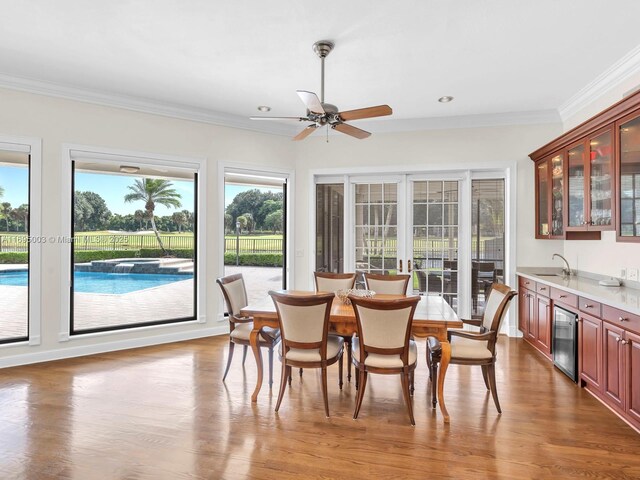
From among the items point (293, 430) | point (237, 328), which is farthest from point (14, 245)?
point (293, 430)

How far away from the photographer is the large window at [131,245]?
169 inches

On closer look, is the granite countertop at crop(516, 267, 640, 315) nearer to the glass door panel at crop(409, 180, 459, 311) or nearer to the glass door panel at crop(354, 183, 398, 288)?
the glass door panel at crop(409, 180, 459, 311)

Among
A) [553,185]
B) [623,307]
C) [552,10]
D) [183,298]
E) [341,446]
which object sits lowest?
[341,446]

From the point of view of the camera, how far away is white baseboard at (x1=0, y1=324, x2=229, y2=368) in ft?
12.5

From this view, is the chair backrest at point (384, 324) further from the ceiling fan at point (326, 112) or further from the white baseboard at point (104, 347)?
the white baseboard at point (104, 347)

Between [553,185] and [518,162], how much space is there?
71 centimetres

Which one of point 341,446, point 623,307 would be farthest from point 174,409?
point 623,307

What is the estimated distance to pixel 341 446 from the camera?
2.37 m

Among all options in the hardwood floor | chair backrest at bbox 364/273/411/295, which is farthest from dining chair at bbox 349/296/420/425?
chair backrest at bbox 364/273/411/295

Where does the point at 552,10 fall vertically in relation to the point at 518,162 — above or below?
above

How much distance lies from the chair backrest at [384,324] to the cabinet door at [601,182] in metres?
2.04

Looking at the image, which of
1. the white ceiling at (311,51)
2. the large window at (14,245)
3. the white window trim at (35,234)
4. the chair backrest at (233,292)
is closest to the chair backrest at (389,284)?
the chair backrest at (233,292)

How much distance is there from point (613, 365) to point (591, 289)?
0.72m

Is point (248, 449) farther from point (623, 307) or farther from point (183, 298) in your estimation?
point (183, 298)
